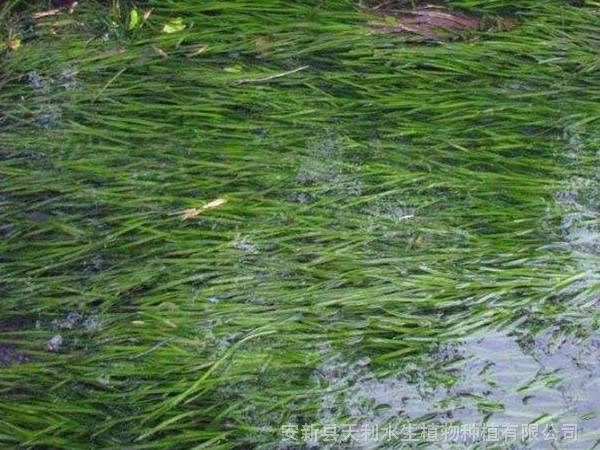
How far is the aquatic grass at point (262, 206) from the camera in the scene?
2178 millimetres

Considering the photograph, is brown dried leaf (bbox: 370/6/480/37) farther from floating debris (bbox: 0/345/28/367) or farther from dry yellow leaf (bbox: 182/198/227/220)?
floating debris (bbox: 0/345/28/367)

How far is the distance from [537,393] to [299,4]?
1.44 meters

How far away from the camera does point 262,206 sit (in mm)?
2357

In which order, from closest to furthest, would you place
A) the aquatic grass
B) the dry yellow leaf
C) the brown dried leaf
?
the aquatic grass, the dry yellow leaf, the brown dried leaf

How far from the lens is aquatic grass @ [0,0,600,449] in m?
2.18

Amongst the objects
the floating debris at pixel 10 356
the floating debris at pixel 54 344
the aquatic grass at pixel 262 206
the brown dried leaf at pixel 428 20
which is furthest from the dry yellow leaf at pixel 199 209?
the brown dried leaf at pixel 428 20

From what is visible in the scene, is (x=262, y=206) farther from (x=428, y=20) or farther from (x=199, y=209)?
(x=428, y=20)

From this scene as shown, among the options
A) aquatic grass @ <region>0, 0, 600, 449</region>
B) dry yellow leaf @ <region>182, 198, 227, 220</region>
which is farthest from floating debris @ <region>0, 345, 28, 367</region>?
dry yellow leaf @ <region>182, 198, 227, 220</region>

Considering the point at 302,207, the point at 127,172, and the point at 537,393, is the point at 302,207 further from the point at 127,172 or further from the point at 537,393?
the point at 537,393

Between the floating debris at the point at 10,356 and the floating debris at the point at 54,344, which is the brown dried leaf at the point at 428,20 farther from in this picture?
the floating debris at the point at 10,356

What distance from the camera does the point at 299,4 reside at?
2664 mm

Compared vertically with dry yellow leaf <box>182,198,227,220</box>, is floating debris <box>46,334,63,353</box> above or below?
below

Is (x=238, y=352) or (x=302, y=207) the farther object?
(x=302, y=207)

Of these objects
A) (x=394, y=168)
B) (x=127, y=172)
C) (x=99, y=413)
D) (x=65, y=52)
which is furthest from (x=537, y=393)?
(x=65, y=52)
